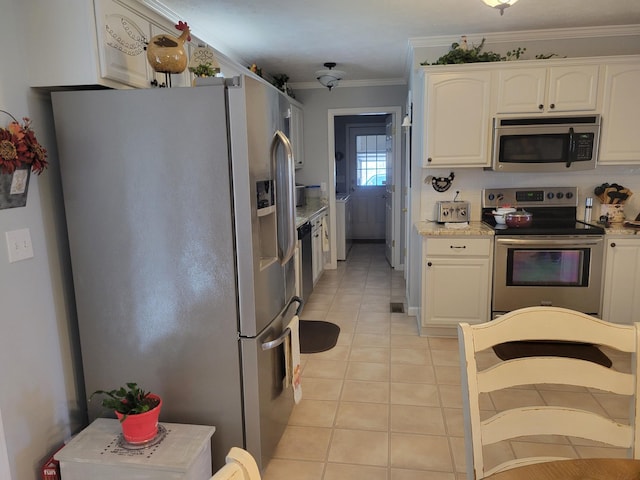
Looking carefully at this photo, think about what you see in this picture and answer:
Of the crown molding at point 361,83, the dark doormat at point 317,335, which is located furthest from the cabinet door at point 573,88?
the dark doormat at point 317,335

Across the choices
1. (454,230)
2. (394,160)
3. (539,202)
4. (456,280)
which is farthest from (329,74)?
(456,280)

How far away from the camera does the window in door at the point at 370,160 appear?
802 centimetres

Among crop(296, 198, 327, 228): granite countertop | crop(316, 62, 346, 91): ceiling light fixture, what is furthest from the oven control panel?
crop(316, 62, 346, 91): ceiling light fixture

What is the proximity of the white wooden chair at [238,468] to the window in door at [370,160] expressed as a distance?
24.6 ft

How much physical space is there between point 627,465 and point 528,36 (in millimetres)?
3608

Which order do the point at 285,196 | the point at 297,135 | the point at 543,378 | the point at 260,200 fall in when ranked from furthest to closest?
the point at 297,135
the point at 285,196
the point at 260,200
the point at 543,378

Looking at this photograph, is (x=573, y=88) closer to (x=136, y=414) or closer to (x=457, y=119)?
(x=457, y=119)

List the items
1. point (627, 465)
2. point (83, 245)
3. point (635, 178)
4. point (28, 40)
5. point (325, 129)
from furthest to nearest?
point (325, 129) → point (635, 178) → point (83, 245) → point (28, 40) → point (627, 465)

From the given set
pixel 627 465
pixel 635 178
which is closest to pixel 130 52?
pixel 627 465

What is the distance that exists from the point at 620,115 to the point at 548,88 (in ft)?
1.98

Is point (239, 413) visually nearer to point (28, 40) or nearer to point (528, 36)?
point (28, 40)

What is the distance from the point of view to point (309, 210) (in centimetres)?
532

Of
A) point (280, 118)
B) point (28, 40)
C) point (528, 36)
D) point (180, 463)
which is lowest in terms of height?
point (180, 463)

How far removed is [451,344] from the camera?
3.60 meters
